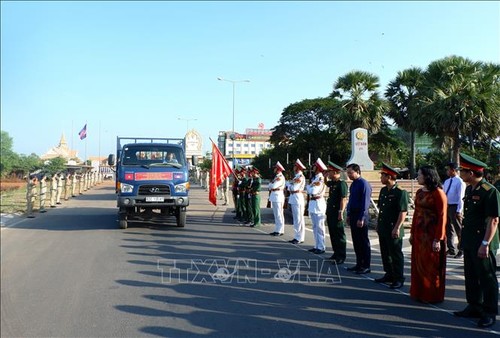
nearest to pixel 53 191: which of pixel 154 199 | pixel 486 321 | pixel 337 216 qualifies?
pixel 154 199

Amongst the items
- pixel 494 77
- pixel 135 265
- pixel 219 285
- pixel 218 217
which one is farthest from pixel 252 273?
pixel 494 77

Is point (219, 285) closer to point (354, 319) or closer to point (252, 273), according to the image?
point (252, 273)

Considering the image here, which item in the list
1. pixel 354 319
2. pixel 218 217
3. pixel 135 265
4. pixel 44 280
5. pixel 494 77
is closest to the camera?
pixel 354 319

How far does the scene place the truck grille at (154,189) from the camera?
1153 centimetres

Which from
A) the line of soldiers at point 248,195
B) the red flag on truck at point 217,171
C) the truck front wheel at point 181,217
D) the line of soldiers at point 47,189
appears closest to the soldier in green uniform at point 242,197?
the line of soldiers at point 248,195

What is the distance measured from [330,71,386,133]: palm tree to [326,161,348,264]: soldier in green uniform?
25050 mm

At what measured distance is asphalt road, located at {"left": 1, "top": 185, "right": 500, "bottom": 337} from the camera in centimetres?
438

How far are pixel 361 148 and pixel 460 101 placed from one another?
6.31 meters

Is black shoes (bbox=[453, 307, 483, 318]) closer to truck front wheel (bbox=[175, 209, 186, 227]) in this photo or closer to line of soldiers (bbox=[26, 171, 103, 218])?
truck front wheel (bbox=[175, 209, 186, 227])

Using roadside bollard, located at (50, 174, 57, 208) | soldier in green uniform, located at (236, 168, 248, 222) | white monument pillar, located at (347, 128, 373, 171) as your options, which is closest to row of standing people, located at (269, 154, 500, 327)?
soldier in green uniform, located at (236, 168, 248, 222)

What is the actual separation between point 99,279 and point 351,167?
4247 millimetres

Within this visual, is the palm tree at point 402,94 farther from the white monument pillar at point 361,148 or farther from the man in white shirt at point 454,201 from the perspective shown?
the man in white shirt at point 454,201

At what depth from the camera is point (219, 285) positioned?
6.18 metres

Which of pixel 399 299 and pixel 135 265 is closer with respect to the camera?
pixel 399 299
